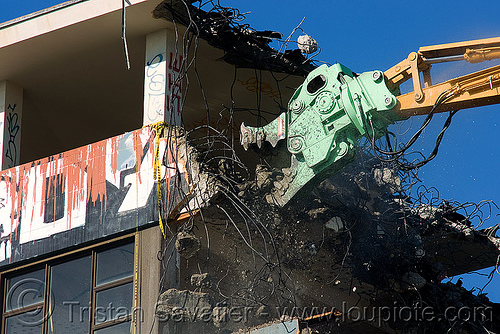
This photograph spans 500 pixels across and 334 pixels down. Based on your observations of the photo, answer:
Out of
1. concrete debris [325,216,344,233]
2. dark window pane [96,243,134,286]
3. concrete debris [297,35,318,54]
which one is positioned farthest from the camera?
concrete debris [297,35,318,54]

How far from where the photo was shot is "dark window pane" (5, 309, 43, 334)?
15.3m

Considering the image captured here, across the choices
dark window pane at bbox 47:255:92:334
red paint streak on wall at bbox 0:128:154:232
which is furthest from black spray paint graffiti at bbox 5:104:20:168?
dark window pane at bbox 47:255:92:334

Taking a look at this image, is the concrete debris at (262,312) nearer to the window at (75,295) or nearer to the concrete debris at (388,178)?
the window at (75,295)

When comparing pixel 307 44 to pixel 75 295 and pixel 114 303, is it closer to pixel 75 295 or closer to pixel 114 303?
pixel 114 303

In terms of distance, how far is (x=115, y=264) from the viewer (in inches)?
587

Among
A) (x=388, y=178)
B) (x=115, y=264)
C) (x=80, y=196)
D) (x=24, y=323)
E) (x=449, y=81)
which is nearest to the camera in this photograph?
(x=449, y=81)

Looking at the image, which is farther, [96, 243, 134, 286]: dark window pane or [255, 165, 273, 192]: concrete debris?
[96, 243, 134, 286]: dark window pane

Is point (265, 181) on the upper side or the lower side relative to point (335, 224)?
upper

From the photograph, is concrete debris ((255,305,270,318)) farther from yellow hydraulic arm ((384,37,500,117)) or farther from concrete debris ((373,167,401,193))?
yellow hydraulic arm ((384,37,500,117))

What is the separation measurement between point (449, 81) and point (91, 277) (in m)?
6.48

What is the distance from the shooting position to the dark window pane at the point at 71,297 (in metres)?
14.9

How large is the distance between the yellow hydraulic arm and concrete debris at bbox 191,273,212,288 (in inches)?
152

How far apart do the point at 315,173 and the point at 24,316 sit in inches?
220

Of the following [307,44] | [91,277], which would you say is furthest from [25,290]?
[307,44]
